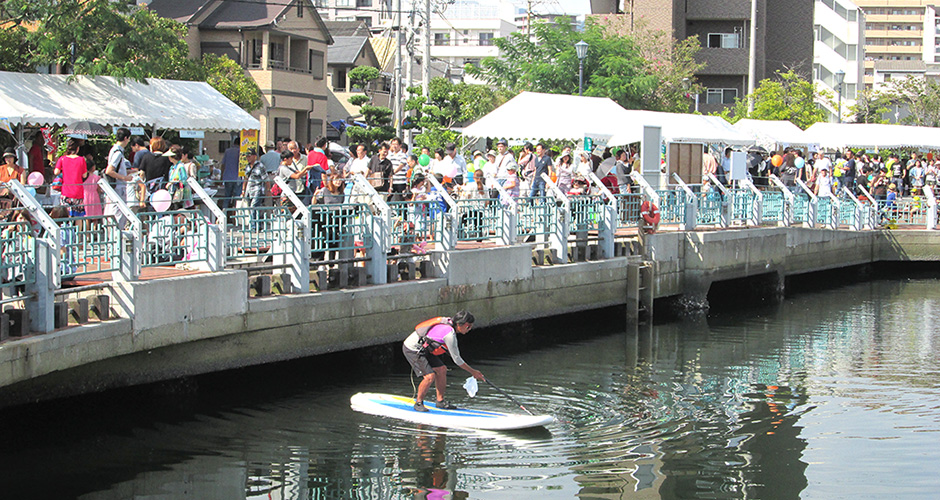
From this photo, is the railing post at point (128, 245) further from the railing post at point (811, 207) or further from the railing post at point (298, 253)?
the railing post at point (811, 207)

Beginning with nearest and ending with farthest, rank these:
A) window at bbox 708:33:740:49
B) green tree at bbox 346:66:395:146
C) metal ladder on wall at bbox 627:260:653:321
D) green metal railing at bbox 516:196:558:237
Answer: green metal railing at bbox 516:196:558:237, metal ladder on wall at bbox 627:260:653:321, green tree at bbox 346:66:395:146, window at bbox 708:33:740:49

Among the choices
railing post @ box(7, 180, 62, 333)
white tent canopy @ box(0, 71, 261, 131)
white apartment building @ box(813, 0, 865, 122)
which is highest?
white apartment building @ box(813, 0, 865, 122)

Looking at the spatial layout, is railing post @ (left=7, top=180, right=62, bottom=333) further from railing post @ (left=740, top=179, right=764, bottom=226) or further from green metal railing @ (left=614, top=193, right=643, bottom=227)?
railing post @ (left=740, top=179, right=764, bottom=226)

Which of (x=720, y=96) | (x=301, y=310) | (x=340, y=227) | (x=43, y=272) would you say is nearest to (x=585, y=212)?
(x=340, y=227)

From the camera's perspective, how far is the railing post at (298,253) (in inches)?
603

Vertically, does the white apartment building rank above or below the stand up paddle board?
above

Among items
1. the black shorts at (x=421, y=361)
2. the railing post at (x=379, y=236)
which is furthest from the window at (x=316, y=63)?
the black shorts at (x=421, y=361)

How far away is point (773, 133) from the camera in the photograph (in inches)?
1399

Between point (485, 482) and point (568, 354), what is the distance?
7630 mm

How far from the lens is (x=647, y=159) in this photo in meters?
24.7

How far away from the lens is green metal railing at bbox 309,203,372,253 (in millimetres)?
15906

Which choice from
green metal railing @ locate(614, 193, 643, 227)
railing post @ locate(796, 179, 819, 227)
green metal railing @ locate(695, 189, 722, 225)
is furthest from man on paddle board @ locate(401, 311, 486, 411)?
railing post @ locate(796, 179, 819, 227)

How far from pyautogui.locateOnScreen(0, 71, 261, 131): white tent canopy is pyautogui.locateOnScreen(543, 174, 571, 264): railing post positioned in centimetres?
661

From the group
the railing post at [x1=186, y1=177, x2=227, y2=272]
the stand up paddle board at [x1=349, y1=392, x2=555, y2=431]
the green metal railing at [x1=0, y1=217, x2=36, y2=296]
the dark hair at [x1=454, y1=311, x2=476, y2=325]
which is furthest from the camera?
the railing post at [x1=186, y1=177, x2=227, y2=272]
